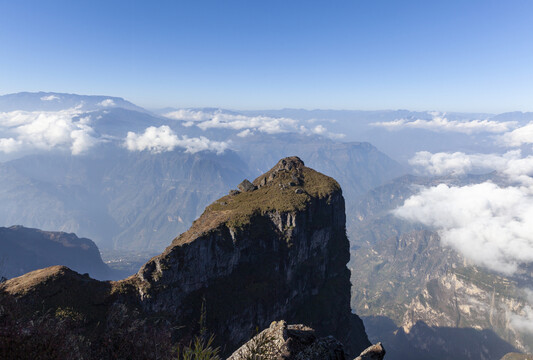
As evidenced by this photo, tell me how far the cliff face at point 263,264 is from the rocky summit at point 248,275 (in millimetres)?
251

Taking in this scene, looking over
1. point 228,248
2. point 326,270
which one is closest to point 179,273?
point 228,248

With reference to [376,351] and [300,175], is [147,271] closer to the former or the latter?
[376,351]

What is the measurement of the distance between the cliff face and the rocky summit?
0.25 m

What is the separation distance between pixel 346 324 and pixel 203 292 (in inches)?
2264

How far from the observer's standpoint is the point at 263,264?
237 feet

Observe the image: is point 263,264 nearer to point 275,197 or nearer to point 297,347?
point 275,197

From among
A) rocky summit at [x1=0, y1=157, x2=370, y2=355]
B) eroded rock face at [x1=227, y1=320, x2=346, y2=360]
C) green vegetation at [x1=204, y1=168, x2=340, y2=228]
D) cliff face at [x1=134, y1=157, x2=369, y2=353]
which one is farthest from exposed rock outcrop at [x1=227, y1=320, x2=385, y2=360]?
green vegetation at [x1=204, y1=168, x2=340, y2=228]

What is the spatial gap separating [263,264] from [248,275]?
497 centimetres

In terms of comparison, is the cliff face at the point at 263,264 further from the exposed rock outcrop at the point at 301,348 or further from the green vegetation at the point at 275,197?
the exposed rock outcrop at the point at 301,348

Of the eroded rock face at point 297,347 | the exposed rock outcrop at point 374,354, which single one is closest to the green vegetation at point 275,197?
the eroded rock face at point 297,347

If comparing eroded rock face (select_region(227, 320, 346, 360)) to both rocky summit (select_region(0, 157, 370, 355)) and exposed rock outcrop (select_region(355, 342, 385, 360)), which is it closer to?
exposed rock outcrop (select_region(355, 342, 385, 360))

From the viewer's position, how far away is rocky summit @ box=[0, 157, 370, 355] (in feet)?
157

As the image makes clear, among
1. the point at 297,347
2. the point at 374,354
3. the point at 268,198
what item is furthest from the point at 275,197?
the point at 297,347

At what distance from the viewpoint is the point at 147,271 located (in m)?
53.7
